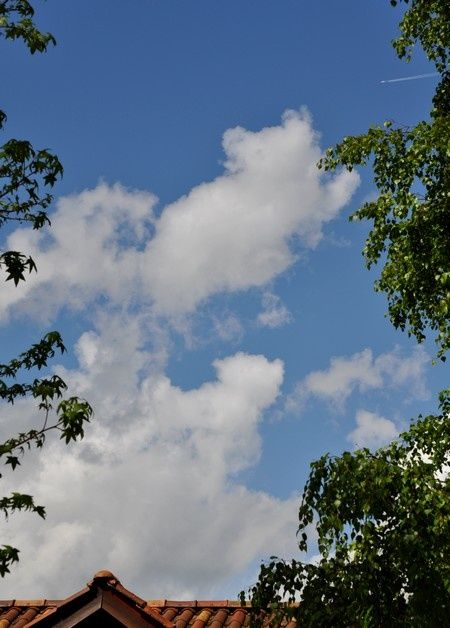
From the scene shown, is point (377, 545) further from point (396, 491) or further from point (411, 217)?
point (411, 217)

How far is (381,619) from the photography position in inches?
308

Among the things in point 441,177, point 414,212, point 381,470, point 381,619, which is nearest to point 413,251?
point 414,212

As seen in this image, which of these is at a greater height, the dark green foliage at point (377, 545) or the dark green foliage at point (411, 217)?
the dark green foliage at point (411, 217)

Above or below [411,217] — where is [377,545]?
below

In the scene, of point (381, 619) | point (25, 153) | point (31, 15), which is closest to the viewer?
point (381, 619)

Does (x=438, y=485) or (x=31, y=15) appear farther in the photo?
(x=31, y=15)

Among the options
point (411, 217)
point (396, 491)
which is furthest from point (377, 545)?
point (411, 217)

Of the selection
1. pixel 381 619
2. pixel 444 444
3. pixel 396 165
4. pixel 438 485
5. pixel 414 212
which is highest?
pixel 396 165

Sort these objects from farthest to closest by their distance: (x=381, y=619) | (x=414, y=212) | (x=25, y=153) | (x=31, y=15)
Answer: (x=414, y=212), (x=31, y=15), (x=25, y=153), (x=381, y=619)

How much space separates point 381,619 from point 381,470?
4.89ft

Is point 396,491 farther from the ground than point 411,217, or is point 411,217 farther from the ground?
point 411,217

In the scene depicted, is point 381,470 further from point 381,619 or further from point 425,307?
point 425,307

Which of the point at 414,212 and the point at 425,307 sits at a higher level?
the point at 414,212

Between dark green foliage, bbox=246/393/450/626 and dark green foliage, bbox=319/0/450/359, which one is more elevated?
dark green foliage, bbox=319/0/450/359
